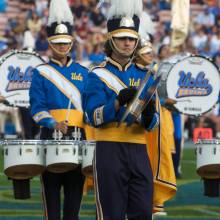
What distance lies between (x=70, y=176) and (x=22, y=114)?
326 inches

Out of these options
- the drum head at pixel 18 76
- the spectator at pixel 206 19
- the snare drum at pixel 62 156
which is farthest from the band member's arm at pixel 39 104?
the spectator at pixel 206 19

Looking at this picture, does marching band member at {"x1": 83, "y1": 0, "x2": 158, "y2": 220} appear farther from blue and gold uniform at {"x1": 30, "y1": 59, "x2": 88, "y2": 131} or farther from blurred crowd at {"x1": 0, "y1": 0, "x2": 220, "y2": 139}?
blurred crowd at {"x1": 0, "y1": 0, "x2": 220, "y2": 139}

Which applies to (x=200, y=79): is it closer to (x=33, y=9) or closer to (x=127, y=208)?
(x=127, y=208)

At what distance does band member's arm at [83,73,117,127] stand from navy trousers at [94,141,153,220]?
20 cm

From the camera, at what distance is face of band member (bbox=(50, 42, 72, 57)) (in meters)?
8.66

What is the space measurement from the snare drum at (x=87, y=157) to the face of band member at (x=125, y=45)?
1.38 metres

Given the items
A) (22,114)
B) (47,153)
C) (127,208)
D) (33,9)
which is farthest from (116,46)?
(33,9)

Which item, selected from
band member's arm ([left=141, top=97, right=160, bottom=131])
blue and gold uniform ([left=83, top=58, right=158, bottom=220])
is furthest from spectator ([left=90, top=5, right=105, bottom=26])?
band member's arm ([left=141, top=97, right=160, bottom=131])

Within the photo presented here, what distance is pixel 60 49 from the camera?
8688 millimetres

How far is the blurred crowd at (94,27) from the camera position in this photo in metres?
23.2

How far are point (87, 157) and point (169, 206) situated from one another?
3456 millimetres

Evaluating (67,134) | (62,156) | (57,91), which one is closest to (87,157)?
(62,156)

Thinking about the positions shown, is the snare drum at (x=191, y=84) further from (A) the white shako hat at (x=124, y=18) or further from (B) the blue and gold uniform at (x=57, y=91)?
(A) the white shako hat at (x=124, y=18)

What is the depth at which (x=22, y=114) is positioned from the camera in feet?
54.2
